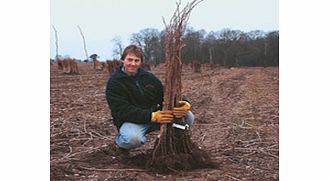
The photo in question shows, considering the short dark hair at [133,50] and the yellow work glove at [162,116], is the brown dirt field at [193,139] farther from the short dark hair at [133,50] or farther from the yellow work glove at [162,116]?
the short dark hair at [133,50]

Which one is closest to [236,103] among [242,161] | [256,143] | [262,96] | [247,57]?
[262,96]

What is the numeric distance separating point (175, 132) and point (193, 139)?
0.80 m

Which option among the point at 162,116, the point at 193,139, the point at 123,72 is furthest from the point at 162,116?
the point at 193,139

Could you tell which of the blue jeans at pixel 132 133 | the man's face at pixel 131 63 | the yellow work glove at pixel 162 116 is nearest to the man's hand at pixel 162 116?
the yellow work glove at pixel 162 116

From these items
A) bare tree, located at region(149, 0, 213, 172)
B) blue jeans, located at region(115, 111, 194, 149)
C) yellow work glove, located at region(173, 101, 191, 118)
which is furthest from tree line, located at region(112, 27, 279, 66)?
blue jeans, located at region(115, 111, 194, 149)

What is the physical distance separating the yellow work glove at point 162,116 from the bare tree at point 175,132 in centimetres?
4

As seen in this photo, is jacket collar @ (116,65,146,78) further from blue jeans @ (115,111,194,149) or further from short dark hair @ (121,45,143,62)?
blue jeans @ (115,111,194,149)

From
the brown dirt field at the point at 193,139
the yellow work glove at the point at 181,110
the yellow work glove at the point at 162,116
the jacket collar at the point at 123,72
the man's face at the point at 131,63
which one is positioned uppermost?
the man's face at the point at 131,63

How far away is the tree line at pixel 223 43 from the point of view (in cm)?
243

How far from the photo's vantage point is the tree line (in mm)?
2434

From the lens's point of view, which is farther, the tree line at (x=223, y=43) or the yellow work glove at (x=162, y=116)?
the tree line at (x=223, y=43)

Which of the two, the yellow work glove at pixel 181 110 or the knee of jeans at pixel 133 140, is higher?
the yellow work glove at pixel 181 110

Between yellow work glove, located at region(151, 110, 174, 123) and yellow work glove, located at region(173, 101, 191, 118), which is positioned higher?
yellow work glove, located at region(173, 101, 191, 118)
